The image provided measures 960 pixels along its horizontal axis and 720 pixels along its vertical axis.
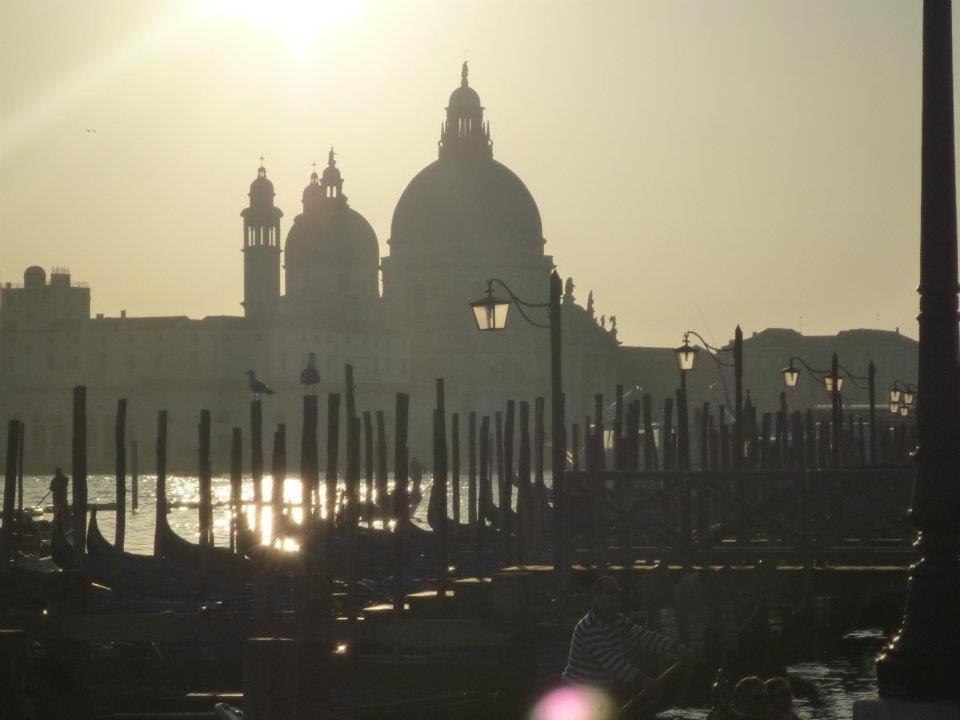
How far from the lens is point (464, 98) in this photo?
117562 mm

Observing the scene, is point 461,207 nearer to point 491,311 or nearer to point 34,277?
point 34,277

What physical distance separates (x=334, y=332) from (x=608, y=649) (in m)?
91.8

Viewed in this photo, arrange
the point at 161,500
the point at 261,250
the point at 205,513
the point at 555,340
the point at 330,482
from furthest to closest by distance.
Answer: the point at 261,250 → the point at 161,500 → the point at 330,482 → the point at 205,513 → the point at 555,340

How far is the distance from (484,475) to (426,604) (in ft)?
62.6

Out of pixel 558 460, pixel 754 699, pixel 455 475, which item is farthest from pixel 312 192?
pixel 754 699

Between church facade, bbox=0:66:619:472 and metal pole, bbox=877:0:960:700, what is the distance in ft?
260

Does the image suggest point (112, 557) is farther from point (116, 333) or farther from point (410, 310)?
point (410, 310)

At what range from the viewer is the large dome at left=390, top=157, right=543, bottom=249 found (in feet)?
363

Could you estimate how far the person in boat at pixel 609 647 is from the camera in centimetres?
902

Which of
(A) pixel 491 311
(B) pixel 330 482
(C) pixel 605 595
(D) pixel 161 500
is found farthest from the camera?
(D) pixel 161 500

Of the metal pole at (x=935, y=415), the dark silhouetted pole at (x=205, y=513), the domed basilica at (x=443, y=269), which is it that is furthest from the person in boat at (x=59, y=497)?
the domed basilica at (x=443, y=269)

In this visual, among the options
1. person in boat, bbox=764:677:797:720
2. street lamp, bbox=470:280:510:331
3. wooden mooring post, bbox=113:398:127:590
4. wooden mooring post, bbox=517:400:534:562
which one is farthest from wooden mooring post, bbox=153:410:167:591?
person in boat, bbox=764:677:797:720

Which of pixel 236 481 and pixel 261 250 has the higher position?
pixel 261 250

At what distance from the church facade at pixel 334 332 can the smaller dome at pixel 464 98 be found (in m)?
0.11
